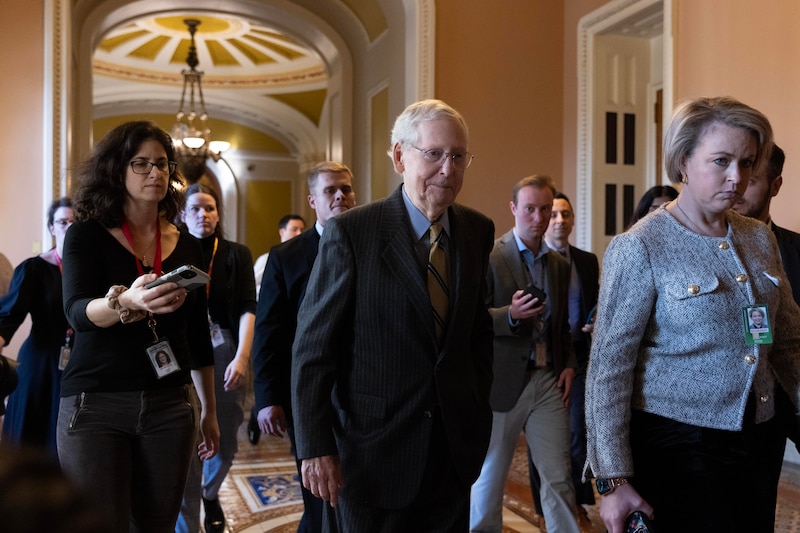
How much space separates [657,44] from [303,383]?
6.59m

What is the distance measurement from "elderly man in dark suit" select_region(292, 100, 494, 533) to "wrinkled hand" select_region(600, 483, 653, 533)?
0.38 meters

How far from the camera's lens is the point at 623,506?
194cm

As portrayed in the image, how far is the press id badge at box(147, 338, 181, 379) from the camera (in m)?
2.33

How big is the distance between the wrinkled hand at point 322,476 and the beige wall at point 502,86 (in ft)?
18.1

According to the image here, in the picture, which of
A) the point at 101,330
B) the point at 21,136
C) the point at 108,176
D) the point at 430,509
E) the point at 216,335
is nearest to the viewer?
the point at 430,509

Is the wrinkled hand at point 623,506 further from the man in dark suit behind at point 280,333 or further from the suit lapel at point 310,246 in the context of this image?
the suit lapel at point 310,246

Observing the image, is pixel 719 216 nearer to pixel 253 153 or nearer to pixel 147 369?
pixel 147 369


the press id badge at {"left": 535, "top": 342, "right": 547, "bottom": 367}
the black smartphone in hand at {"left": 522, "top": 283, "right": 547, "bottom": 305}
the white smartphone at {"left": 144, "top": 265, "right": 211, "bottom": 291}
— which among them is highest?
the white smartphone at {"left": 144, "top": 265, "right": 211, "bottom": 291}

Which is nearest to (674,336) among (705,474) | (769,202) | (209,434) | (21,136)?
(705,474)

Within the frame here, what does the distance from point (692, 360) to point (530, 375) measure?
1.78 metres

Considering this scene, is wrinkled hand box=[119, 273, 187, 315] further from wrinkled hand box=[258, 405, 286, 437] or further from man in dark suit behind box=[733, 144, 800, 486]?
man in dark suit behind box=[733, 144, 800, 486]

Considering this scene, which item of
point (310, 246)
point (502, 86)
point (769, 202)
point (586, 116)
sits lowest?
point (310, 246)

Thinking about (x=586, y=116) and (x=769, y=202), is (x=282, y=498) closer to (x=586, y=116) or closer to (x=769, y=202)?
(x=769, y=202)

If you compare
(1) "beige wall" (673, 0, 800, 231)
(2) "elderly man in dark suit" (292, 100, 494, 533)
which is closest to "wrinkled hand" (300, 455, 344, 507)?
(2) "elderly man in dark suit" (292, 100, 494, 533)
